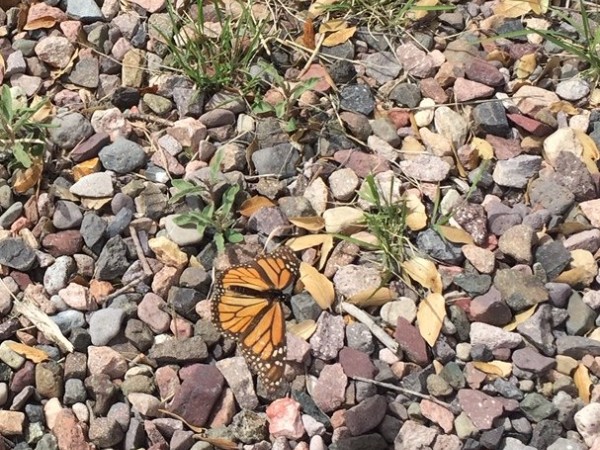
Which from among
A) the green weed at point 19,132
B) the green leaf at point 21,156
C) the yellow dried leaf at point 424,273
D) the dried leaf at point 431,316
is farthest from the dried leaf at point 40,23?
the dried leaf at point 431,316

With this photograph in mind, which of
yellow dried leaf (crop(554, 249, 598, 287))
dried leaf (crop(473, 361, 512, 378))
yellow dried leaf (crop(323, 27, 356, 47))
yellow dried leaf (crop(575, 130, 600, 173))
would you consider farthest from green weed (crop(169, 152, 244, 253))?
yellow dried leaf (crop(575, 130, 600, 173))

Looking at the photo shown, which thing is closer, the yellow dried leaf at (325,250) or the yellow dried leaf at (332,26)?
the yellow dried leaf at (325,250)

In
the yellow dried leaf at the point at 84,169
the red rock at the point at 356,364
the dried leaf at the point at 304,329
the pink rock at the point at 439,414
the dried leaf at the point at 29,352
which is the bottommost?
the pink rock at the point at 439,414

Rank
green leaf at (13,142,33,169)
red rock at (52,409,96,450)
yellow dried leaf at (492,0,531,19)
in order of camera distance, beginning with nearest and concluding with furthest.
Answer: red rock at (52,409,96,450) → green leaf at (13,142,33,169) → yellow dried leaf at (492,0,531,19)

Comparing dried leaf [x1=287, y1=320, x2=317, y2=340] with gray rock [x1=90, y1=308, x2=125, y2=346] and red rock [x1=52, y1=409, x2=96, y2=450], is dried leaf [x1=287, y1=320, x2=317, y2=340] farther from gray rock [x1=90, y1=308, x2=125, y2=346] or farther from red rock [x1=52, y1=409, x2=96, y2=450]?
red rock [x1=52, y1=409, x2=96, y2=450]

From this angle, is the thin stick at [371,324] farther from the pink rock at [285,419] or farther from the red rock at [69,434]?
the red rock at [69,434]

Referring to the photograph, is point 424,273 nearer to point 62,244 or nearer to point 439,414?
point 439,414
